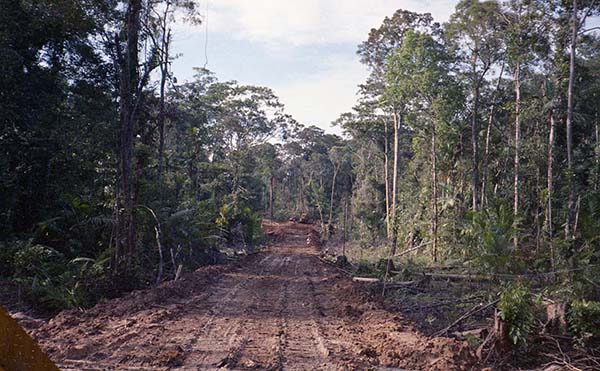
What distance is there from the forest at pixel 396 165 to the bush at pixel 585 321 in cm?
2

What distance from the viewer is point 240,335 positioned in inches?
300

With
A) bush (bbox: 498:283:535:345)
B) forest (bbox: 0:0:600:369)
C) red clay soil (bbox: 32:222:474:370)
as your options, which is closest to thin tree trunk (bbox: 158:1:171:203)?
forest (bbox: 0:0:600:369)

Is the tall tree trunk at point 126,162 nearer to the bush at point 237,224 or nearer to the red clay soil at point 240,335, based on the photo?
the red clay soil at point 240,335

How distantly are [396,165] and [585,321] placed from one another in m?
24.6

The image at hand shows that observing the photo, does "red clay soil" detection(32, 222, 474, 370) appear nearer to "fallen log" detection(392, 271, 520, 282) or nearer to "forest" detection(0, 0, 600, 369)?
"forest" detection(0, 0, 600, 369)

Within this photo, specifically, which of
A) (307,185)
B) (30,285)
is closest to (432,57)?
(30,285)

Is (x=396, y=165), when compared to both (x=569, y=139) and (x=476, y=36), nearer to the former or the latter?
(x=476, y=36)

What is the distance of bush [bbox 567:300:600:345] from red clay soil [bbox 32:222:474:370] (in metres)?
1.95

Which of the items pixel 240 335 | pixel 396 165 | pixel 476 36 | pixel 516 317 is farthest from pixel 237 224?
pixel 516 317

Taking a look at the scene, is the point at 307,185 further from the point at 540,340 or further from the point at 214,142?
the point at 540,340

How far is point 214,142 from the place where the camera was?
3934cm

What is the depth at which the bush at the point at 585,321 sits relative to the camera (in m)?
7.30

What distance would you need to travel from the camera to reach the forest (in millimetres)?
11883

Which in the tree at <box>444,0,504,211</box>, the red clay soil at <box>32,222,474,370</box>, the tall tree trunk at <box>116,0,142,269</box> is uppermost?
the tree at <box>444,0,504,211</box>
